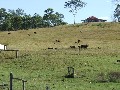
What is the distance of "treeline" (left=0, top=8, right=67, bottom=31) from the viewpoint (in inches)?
4188

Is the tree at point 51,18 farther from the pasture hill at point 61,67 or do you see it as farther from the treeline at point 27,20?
the pasture hill at point 61,67

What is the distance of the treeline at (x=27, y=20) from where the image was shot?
349 ft

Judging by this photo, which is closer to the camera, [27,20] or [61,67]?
[61,67]

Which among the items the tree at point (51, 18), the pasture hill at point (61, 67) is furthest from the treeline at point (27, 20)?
the pasture hill at point (61, 67)

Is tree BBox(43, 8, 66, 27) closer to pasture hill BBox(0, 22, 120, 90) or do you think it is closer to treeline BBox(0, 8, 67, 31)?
treeline BBox(0, 8, 67, 31)

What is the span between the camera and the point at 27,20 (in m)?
113

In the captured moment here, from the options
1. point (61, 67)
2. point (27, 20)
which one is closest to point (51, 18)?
point (27, 20)

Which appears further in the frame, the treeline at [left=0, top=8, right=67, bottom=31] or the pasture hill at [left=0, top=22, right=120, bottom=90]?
the treeline at [left=0, top=8, right=67, bottom=31]

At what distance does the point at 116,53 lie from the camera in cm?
3991

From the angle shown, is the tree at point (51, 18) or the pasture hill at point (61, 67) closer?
the pasture hill at point (61, 67)

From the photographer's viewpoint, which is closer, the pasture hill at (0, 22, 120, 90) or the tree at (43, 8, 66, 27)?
the pasture hill at (0, 22, 120, 90)

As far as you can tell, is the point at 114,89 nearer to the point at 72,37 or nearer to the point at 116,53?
the point at 116,53

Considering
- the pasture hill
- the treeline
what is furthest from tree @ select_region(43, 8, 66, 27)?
the pasture hill

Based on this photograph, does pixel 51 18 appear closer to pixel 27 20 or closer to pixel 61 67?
pixel 27 20
